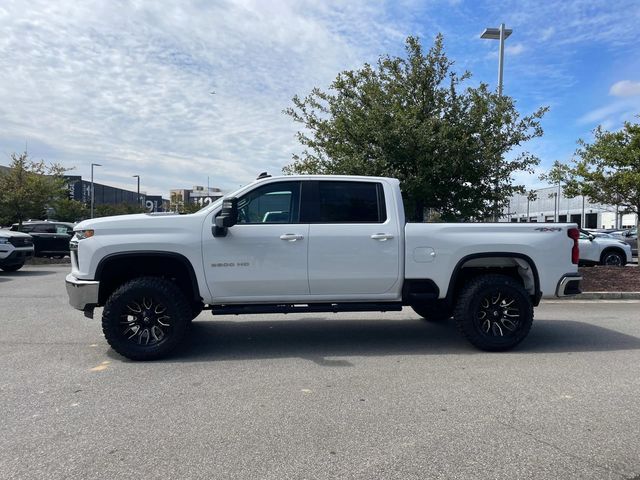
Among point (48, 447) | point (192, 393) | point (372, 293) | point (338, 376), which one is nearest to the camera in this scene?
point (48, 447)

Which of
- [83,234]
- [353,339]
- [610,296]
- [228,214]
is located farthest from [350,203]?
[610,296]

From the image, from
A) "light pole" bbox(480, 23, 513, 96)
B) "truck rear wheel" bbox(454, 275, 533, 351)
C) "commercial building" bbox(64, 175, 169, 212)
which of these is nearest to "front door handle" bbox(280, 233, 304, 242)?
"truck rear wheel" bbox(454, 275, 533, 351)

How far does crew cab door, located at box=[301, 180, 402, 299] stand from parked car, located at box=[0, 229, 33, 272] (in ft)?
41.6

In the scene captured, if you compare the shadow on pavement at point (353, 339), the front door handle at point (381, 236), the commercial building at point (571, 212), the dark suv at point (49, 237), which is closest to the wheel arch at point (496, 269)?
the shadow on pavement at point (353, 339)

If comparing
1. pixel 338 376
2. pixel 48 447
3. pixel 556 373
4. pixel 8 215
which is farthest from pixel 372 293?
pixel 8 215

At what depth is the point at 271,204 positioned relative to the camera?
6.07 meters

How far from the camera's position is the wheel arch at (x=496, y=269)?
6.11 m

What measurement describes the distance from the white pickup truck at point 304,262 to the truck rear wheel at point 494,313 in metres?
0.01

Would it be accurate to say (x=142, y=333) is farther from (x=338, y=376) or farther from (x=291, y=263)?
(x=338, y=376)

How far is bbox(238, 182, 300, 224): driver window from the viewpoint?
5982mm

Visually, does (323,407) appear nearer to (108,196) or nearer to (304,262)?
(304,262)

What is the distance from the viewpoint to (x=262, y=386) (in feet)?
16.0

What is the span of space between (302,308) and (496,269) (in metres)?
2.59

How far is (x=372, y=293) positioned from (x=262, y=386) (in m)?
1.85
